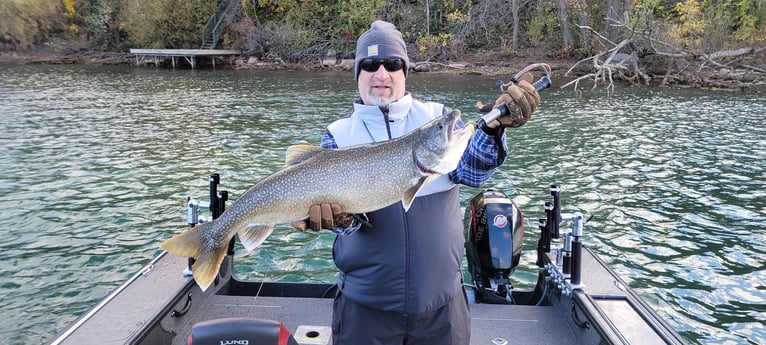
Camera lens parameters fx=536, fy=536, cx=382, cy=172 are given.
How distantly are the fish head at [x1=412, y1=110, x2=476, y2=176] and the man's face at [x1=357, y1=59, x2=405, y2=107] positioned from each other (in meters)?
0.38

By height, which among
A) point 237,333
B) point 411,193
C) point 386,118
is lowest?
point 237,333

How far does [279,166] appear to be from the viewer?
40.0ft

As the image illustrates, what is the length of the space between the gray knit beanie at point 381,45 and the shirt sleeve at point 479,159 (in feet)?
2.20

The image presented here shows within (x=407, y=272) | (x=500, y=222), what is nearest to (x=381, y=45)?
(x=407, y=272)

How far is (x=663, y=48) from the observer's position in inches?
1094

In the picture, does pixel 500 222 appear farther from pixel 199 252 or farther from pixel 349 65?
pixel 349 65

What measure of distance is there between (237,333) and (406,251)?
0.94m

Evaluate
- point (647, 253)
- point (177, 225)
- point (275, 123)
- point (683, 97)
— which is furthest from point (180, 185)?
point (683, 97)

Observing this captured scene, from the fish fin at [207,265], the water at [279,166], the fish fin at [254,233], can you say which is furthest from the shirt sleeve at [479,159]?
the water at [279,166]

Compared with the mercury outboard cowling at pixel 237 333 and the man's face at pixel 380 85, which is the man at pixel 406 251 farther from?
the mercury outboard cowling at pixel 237 333

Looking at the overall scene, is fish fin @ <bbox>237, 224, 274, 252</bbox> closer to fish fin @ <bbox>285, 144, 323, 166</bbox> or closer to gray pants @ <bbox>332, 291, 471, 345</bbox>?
fish fin @ <bbox>285, 144, 323, 166</bbox>

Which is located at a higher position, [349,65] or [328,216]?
[349,65]

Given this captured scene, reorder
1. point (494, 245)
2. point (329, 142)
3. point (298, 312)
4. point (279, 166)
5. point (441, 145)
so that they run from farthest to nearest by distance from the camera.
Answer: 1. point (279, 166)
2. point (494, 245)
3. point (298, 312)
4. point (329, 142)
5. point (441, 145)

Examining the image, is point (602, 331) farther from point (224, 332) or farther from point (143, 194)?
point (143, 194)
